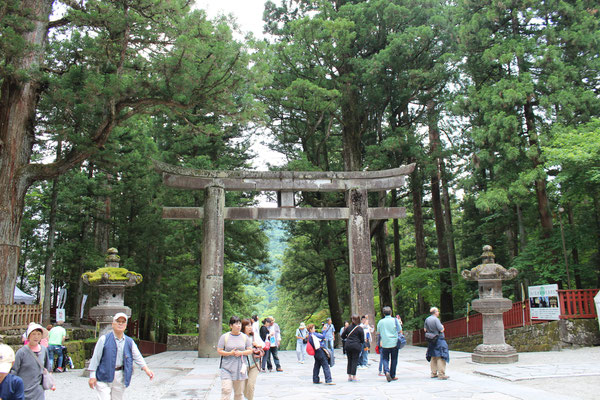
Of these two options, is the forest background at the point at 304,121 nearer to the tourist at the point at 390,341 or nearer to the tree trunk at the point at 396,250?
the tree trunk at the point at 396,250

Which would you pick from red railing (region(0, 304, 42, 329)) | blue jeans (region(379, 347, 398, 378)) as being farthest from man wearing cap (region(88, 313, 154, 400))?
red railing (region(0, 304, 42, 329))

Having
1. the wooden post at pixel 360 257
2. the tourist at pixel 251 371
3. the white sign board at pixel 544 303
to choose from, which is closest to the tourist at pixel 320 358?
the tourist at pixel 251 371

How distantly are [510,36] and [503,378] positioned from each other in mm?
13839

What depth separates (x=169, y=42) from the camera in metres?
12.0

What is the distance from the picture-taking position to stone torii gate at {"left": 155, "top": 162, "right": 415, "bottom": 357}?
43.8ft

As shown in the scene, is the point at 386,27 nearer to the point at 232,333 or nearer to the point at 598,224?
the point at 598,224

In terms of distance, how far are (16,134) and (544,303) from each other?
15.4 metres

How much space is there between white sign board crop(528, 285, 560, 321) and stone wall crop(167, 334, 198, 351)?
38.7 ft

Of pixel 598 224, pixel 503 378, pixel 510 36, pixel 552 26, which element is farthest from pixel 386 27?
pixel 503 378

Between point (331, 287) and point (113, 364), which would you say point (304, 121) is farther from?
point (113, 364)

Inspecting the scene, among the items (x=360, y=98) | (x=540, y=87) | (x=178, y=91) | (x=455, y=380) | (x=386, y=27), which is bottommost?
(x=455, y=380)

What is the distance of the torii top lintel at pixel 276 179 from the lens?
14.0 meters

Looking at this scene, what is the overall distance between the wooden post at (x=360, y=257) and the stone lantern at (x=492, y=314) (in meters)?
4.02

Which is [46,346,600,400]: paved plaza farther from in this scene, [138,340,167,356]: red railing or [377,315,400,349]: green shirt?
[138,340,167,356]: red railing
